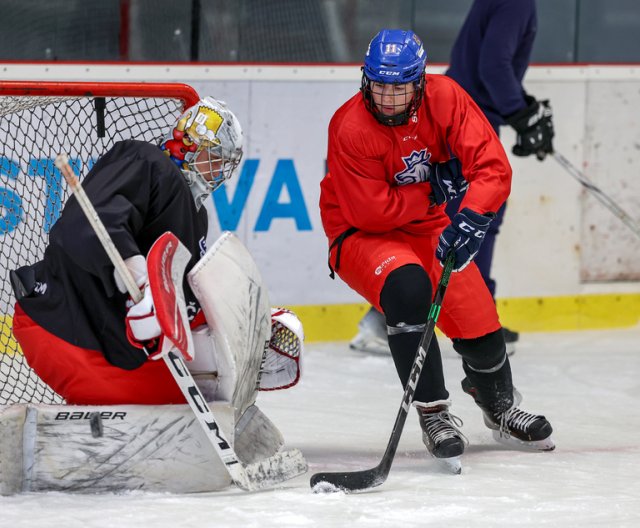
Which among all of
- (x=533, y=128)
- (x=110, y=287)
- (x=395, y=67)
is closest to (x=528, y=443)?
(x=395, y=67)

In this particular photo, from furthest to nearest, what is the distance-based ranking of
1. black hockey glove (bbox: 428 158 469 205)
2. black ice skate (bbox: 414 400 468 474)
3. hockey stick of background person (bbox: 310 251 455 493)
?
1. black hockey glove (bbox: 428 158 469 205)
2. black ice skate (bbox: 414 400 468 474)
3. hockey stick of background person (bbox: 310 251 455 493)

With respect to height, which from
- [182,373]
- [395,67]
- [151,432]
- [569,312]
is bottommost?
[569,312]

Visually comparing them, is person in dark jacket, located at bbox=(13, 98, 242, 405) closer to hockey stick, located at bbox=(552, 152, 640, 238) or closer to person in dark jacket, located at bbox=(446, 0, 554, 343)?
person in dark jacket, located at bbox=(446, 0, 554, 343)

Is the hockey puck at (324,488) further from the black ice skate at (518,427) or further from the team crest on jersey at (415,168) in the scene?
the team crest on jersey at (415,168)

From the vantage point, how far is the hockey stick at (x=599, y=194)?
16.2 ft

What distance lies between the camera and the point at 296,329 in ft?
10.0

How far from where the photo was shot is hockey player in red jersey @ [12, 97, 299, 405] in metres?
2.68

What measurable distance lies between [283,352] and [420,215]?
1.55 feet

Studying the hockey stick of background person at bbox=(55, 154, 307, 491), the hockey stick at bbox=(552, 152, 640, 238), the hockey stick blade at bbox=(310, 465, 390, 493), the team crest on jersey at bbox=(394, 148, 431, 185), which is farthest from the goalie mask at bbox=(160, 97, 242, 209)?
the hockey stick at bbox=(552, 152, 640, 238)

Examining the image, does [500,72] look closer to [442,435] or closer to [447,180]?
[447,180]

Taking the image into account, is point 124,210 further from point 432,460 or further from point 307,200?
point 307,200

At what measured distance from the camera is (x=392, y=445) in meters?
2.86

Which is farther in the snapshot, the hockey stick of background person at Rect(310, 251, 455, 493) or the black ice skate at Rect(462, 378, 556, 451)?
the black ice skate at Rect(462, 378, 556, 451)

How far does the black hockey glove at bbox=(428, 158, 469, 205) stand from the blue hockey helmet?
6.2 inches
